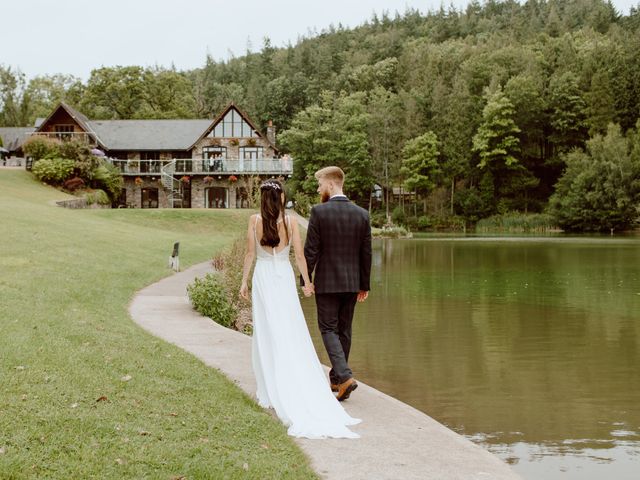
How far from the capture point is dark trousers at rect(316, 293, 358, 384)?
25.5 ft

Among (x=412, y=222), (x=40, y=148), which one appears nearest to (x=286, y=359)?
(x=40, y=148)

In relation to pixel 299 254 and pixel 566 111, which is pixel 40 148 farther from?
pixel 566 111

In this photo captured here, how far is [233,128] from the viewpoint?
2509 inches

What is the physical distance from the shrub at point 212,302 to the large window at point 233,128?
50.2m

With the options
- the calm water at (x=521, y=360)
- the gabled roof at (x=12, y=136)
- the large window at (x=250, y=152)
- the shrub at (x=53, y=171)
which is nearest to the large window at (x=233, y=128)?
the large window at (x=250, y=152)

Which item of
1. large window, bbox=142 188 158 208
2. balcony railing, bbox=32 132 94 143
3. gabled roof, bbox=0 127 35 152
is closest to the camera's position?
balcony railing, bbox=32 132 94 143

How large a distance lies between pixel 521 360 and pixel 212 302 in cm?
572

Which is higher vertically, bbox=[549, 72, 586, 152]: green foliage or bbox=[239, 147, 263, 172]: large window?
bbox=[549, 72, 586, 152]: green foliage

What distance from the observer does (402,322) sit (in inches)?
640

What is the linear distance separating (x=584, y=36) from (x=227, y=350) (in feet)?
330

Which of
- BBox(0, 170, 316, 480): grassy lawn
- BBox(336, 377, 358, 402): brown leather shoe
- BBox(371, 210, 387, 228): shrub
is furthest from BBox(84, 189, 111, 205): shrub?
BBox(336, 377, 358, 402): brown leather shoe

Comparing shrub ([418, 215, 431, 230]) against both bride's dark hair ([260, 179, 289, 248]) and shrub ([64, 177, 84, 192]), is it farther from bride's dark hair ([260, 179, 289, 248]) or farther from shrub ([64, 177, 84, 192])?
bride's dark hair ([260, 179, 289, 248])

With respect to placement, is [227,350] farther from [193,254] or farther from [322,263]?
[193,254]

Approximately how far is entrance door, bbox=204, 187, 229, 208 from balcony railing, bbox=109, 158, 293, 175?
2.05 metres
